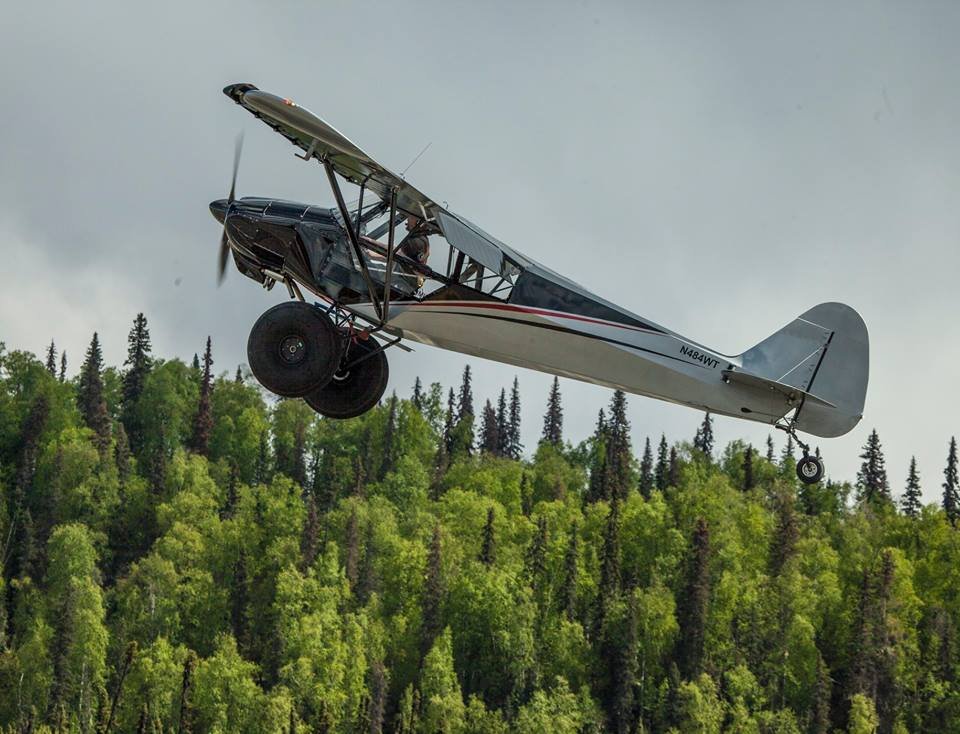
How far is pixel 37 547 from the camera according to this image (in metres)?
134

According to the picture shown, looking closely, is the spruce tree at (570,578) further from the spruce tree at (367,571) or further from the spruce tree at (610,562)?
the spruce tree at (367,571)

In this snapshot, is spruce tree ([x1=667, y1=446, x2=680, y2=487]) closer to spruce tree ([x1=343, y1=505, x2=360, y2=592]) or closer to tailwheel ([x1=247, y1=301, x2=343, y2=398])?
spruce tree ([x1=343, y1=505, x2=360, y2=592])

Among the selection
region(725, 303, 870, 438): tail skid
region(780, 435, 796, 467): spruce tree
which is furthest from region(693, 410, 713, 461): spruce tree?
region(725, 303, 870, 438): tail skid

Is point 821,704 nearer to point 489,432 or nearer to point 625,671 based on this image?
point 625,671

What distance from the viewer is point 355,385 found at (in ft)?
89.4

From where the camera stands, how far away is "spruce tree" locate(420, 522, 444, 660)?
388 feet

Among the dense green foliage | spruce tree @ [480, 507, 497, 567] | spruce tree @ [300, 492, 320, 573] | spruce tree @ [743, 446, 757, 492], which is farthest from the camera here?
spruce tree @ [743, 446, 757, 492]

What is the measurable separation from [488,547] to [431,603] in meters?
8.95

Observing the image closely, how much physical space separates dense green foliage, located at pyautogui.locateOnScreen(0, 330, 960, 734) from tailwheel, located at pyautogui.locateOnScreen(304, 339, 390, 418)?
Answer: 65.2m

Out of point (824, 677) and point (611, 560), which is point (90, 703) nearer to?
point (611, 560)

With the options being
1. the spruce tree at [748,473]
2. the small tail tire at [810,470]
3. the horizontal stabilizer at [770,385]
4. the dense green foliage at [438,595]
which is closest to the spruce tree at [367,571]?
the dense green foliage at [438,595]

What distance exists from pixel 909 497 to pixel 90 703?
91.4 m

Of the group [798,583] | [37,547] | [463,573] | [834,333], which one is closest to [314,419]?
[37,547]

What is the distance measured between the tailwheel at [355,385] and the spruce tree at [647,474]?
13379cm
